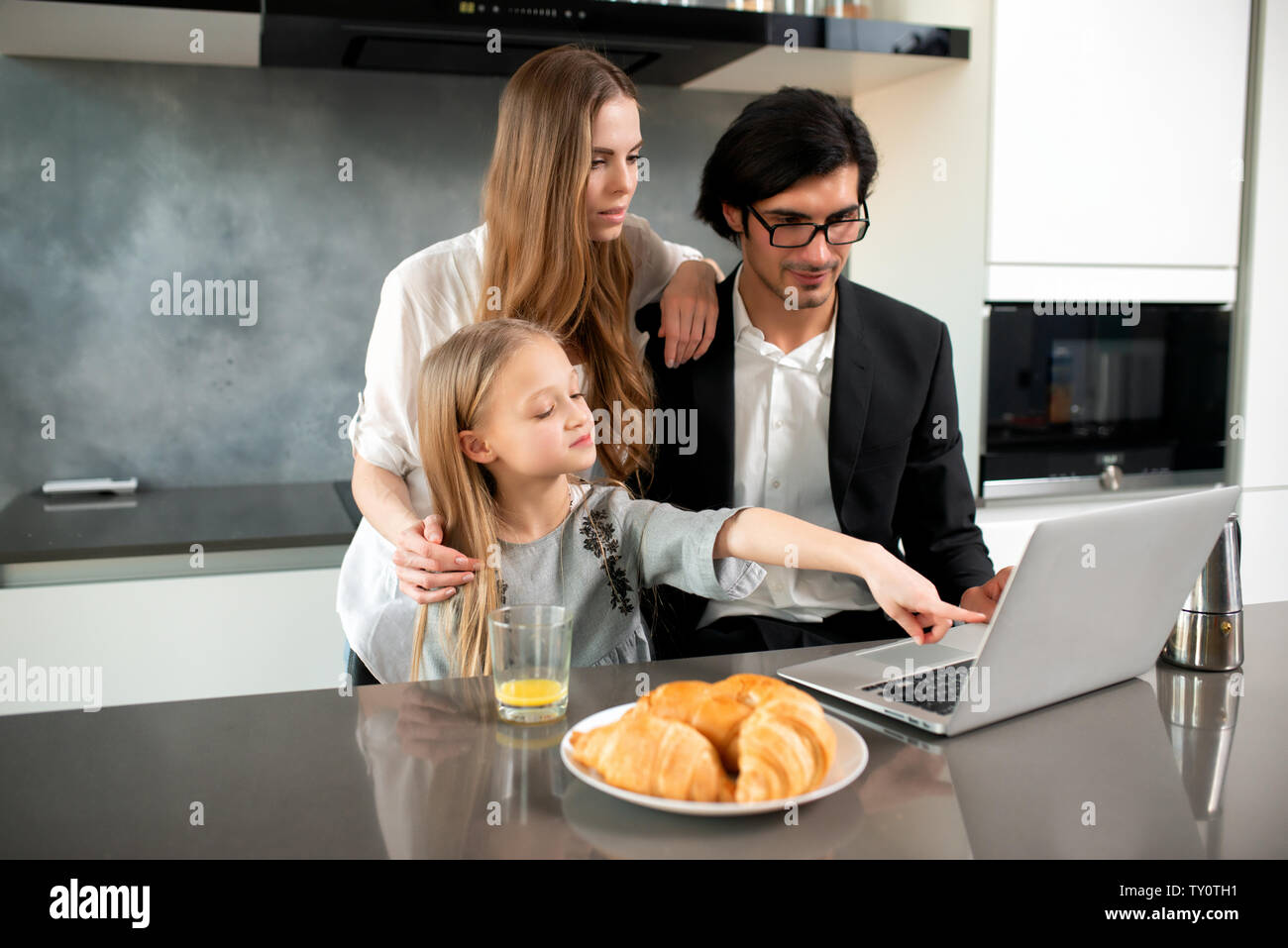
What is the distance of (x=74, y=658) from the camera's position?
2059 mm

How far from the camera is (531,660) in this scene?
38.6 inches

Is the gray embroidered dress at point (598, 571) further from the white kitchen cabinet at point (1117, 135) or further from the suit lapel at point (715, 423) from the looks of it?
the white kitchen cabinet at point (1117, 135)

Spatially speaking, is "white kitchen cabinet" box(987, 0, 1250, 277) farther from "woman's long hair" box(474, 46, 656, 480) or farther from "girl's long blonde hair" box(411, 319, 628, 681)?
"girl's long blonde hair" box(411, 319, 628, 681)

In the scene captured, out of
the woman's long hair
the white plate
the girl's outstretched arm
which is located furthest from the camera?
the woman's long hair

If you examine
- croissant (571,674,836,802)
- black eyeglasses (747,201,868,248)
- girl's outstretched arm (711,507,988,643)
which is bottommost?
croissant (571,674,836,802)

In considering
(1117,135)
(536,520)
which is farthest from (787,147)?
(1117,135)

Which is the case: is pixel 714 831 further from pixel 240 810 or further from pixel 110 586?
pixel 110 586

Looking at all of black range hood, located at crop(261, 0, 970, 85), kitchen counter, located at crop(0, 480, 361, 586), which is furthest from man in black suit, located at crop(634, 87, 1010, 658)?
kitchen counter, located at crop(0, 480, 361, 586)

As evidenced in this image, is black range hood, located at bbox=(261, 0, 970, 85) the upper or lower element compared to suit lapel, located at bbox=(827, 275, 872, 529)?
upper

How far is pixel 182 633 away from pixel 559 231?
3.68ft

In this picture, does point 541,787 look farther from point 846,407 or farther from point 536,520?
point 846,407

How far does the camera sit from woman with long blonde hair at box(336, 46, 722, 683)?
1.55 m
